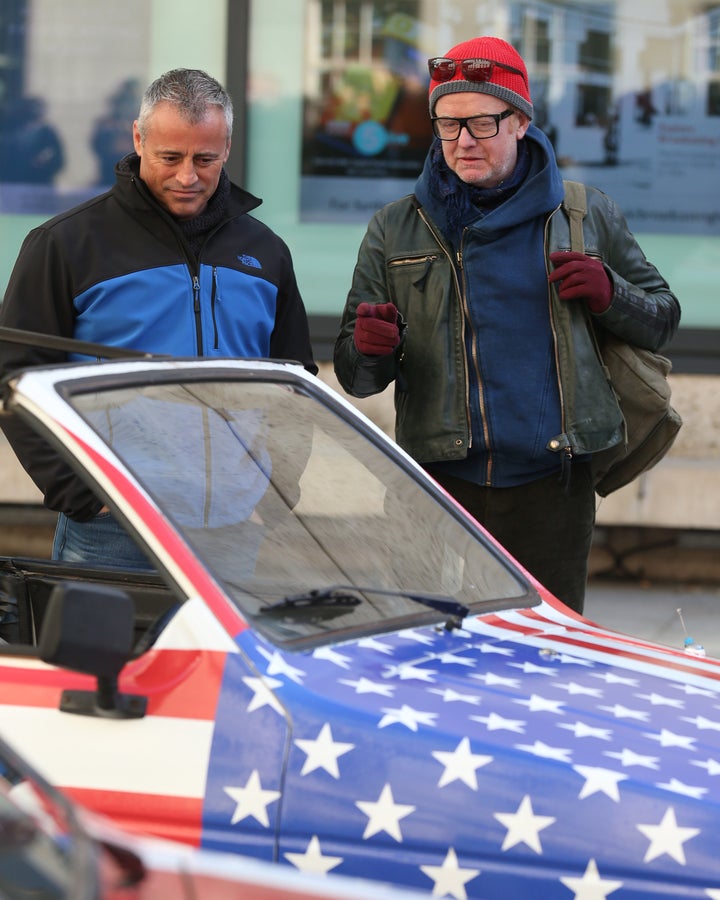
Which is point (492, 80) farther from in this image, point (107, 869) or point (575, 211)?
point (107, 869)

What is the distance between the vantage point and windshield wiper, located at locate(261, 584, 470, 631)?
8.33ft

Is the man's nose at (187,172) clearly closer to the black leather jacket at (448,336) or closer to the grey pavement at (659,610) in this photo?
the black leather jacket at (448,336)

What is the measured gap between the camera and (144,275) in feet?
11.3

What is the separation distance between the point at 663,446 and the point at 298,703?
200 cm

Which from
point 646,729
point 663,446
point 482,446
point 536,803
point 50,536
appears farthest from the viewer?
point 50,536

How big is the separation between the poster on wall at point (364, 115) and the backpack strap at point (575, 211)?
11.8 feet

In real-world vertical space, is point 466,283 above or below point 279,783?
above

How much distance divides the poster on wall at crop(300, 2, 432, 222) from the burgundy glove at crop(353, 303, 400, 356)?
12.9ft

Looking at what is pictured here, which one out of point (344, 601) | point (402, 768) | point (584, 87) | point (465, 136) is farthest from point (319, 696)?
point (584, 87)

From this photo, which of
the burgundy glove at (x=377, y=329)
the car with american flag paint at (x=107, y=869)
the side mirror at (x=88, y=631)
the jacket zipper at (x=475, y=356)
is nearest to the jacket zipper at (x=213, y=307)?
the burgundy glove at (x=377, y=329)

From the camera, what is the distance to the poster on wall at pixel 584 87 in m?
7.39

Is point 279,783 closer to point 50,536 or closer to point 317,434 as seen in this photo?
point 317,434

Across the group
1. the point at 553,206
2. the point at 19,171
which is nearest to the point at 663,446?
the point at 553,206

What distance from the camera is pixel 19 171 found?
7.59 m
